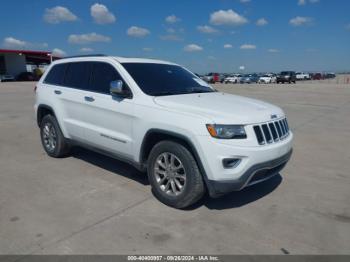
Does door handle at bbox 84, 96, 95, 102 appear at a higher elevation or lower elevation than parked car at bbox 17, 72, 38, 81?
lower

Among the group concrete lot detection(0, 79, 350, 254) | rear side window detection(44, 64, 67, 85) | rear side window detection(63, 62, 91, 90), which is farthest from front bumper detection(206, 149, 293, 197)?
rear side window detection(44, 64, 67, 85)

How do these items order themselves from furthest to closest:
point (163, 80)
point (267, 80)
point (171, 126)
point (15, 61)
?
1. point (267, 80)
2. point (15, 61)
3. point (163, 80)
4. point (171, 126)

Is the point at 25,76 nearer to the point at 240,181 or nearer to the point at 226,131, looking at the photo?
the point at 226,131

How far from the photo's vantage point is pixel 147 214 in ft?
12.3

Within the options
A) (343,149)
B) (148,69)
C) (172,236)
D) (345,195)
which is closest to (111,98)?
(148,69)

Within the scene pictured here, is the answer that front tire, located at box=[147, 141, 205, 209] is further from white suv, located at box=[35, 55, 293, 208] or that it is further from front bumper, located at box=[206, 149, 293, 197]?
front bumper, located at box=[206, 149, 293, 197]

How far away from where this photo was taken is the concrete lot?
313 centimetres

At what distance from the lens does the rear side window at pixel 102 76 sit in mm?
4629

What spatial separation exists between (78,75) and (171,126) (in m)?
2.41

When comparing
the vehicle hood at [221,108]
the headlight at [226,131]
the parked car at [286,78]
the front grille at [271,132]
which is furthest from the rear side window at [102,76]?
the parked car at [286,78]

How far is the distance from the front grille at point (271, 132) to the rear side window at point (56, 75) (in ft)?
12.1

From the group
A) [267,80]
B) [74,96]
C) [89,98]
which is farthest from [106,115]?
[267,80]

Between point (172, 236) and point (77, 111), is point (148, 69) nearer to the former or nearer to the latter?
point (77, 111)

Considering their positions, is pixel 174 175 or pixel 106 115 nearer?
pixel 174 175
